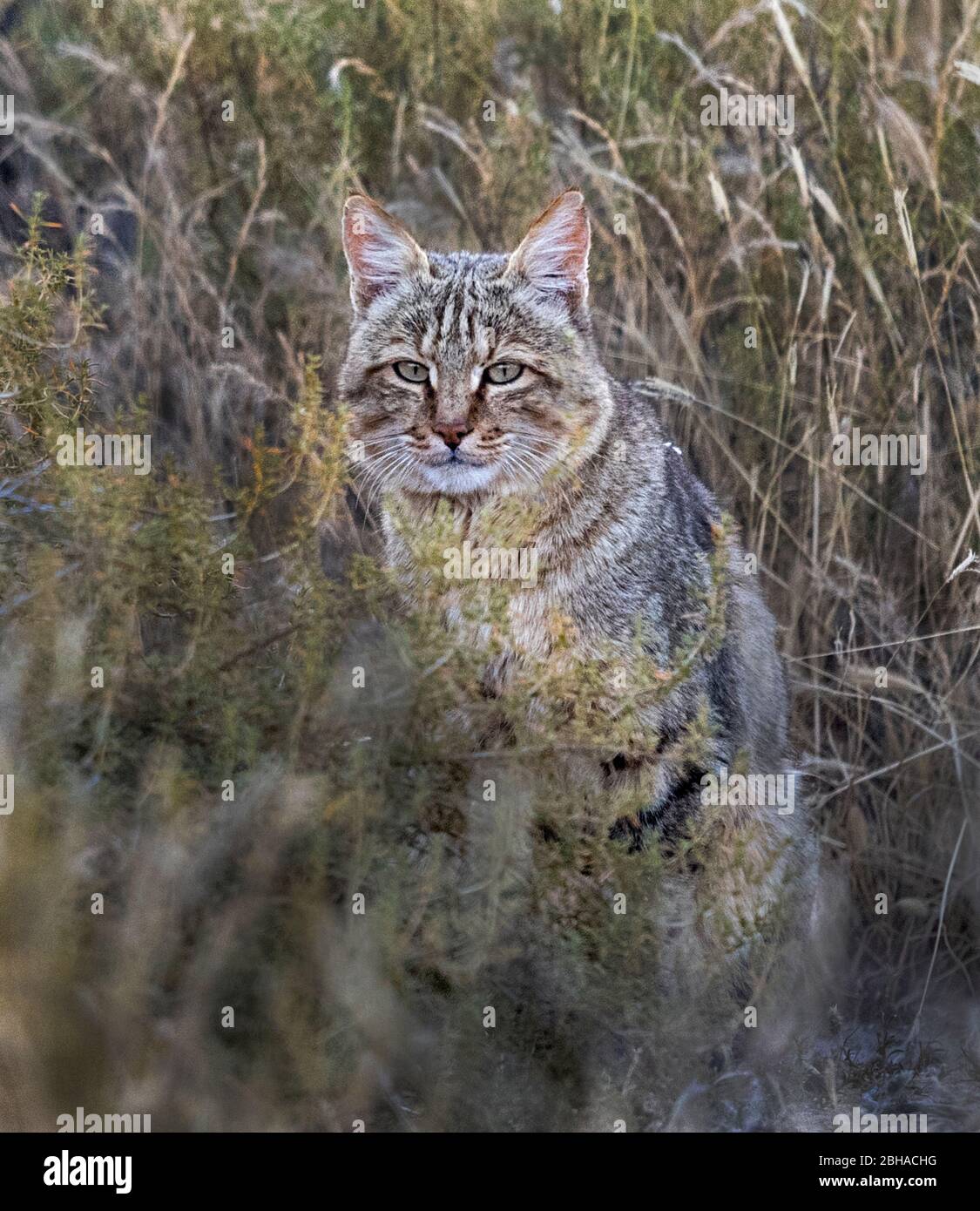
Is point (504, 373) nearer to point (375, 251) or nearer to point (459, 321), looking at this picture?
point (459, 321)

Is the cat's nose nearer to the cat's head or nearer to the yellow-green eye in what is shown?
the cat's head

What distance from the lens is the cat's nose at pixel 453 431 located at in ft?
11.7

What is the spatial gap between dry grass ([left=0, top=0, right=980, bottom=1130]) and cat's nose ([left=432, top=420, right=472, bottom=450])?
0.44m

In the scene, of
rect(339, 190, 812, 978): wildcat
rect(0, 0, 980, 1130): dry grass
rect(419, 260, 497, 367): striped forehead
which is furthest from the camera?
rect(419, 260, 497, 367): striped forehead

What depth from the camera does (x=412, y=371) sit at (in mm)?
3746

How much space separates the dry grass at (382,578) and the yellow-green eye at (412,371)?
0.31 m

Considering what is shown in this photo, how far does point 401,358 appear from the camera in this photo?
375 cm

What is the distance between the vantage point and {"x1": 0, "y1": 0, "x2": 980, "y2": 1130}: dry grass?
243 cm

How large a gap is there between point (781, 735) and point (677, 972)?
107 centimetres

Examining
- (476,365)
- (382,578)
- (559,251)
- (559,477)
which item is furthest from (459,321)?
(382,578)

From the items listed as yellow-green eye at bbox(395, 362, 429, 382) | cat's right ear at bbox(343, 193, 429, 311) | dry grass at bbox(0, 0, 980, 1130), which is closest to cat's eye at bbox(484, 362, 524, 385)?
yellow-green eye at bbox(395, 362, 429, 382)

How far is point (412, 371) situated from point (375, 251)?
1.23 feet

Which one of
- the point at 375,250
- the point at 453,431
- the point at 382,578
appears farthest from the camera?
the point at 375,250

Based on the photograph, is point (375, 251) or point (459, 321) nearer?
point (459, 321)
